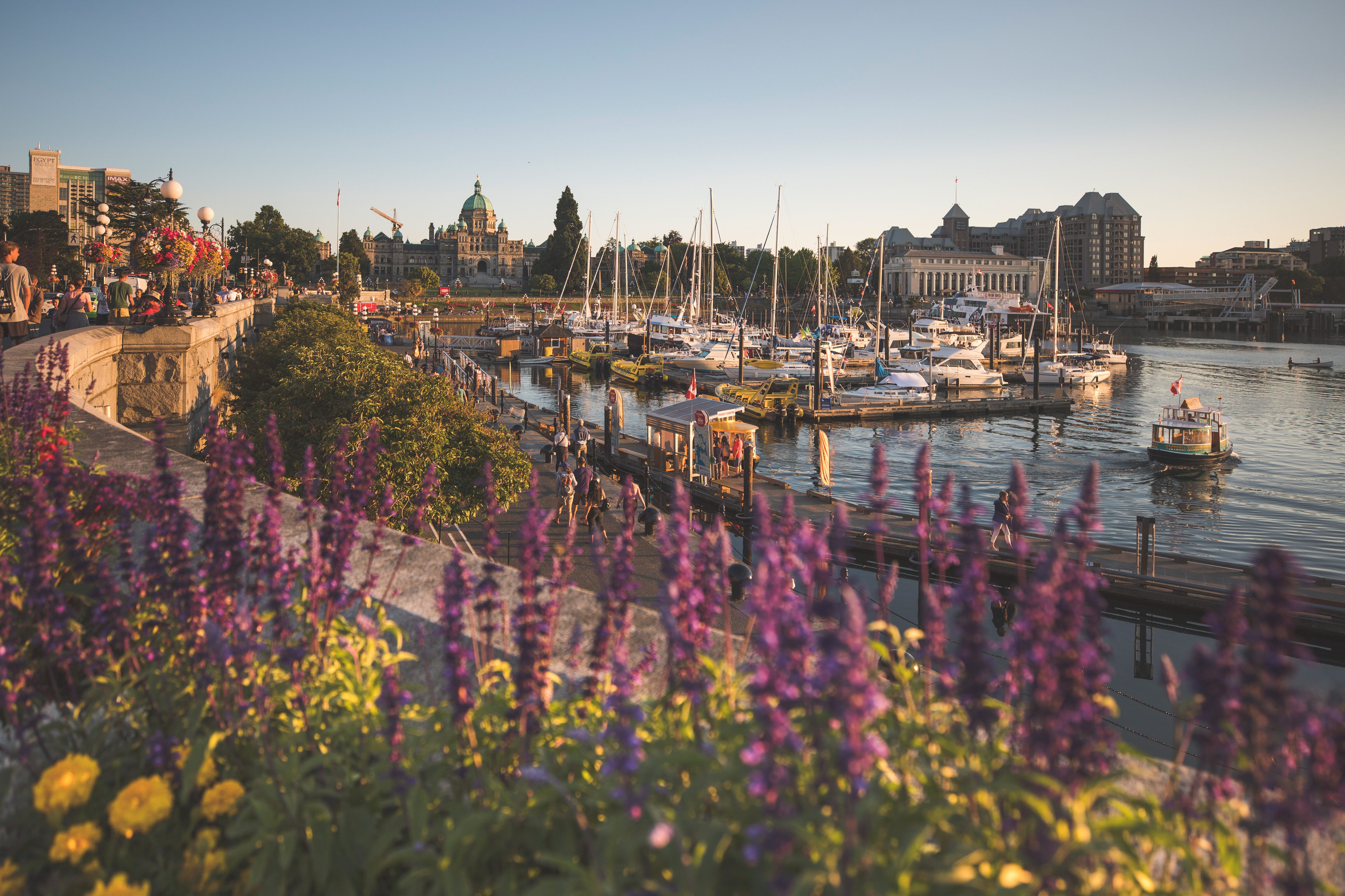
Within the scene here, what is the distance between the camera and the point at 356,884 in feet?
9.62

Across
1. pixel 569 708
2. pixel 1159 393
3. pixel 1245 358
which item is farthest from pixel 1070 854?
pixel 1245 358

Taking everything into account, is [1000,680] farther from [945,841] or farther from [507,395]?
[507,395]

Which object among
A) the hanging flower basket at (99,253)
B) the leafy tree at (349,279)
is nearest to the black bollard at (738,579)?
the hanging flower basket at (99,253)

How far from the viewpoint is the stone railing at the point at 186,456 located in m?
4.41

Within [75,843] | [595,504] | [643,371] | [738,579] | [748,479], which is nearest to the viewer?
[75,843]

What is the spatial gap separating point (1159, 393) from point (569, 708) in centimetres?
7897

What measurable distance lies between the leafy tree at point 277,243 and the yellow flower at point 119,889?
120998mm

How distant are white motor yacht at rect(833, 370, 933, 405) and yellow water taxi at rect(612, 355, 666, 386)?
60.3 feet

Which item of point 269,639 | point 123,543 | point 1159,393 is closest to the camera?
point 123,543

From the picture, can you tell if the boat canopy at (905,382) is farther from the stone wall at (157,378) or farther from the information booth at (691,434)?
the stone wall at (157,378)

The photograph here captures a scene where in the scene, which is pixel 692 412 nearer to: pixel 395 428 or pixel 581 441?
pixel 581 441

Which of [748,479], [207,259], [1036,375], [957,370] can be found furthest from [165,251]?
[957,370]

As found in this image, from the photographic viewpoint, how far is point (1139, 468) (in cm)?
4031

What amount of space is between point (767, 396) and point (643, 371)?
20868mm
